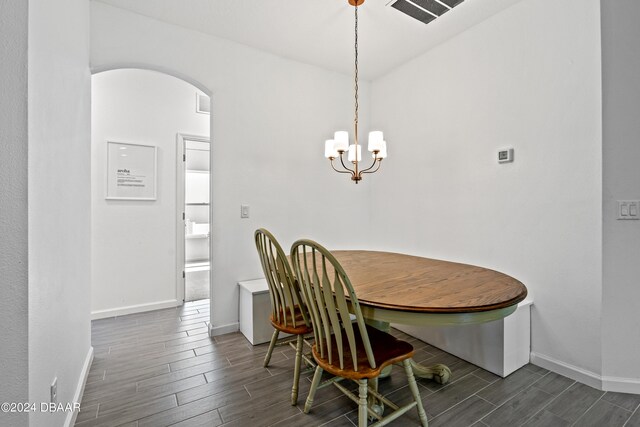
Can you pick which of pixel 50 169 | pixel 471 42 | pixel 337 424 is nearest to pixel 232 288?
pixel 337 424

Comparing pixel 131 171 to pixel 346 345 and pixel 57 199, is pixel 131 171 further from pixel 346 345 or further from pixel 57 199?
pixel 346 345

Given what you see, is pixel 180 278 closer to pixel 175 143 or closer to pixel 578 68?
pixel 175 143

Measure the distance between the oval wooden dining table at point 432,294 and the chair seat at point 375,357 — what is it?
0.12 meters

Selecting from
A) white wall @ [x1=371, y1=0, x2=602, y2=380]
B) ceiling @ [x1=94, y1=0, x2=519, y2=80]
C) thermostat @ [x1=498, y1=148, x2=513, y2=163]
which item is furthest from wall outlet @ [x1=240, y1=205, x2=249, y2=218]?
thermostat @ [x1=498, y1=148, x2=513, y2=163]

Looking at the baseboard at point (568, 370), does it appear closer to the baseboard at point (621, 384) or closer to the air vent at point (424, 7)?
the baseboard at point (621, 384)

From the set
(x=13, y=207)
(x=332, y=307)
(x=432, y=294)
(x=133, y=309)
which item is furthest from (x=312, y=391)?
(x=133, y=309)

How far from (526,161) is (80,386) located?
3331 millimetres

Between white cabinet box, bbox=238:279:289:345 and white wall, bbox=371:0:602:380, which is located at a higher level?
white wall, bbox=371:0:602:380

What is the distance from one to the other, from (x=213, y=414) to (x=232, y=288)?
127 centimetres

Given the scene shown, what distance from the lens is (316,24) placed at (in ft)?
8.66

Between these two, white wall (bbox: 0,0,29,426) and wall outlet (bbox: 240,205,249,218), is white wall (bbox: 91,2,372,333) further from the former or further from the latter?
white wall (bbox: 0,0,29,426)

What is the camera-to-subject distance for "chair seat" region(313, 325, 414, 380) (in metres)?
1.37

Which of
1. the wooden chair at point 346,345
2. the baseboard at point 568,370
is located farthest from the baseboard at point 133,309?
the baseboard at point 568,370

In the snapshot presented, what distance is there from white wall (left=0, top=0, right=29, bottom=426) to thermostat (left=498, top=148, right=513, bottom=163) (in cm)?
279
